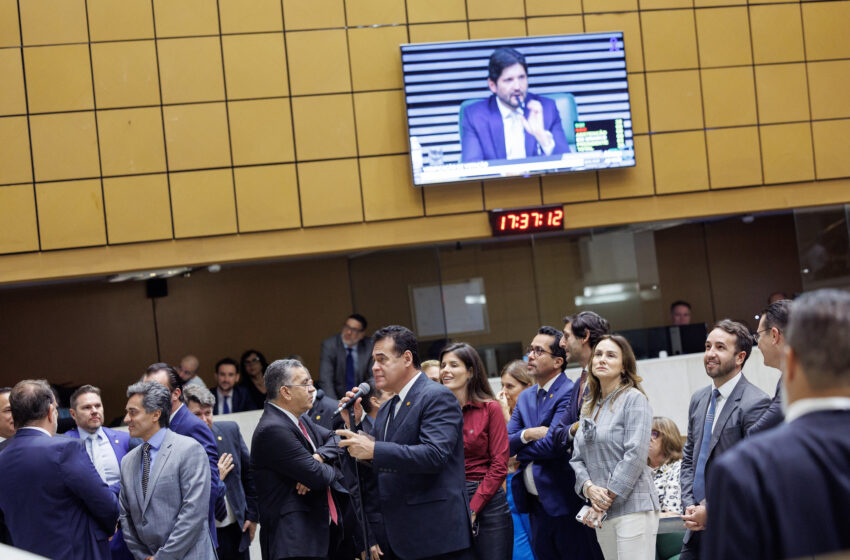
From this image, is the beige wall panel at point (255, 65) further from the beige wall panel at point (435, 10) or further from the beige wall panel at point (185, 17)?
the beige wall panel at point (435, 10)

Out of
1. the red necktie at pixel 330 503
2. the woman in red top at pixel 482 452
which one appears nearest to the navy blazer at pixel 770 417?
the woman in red top at pixel 482 452

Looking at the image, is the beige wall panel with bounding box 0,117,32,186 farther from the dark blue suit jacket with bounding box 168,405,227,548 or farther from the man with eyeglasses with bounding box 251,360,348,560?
the man with eyeglasses with bounding box 251,360,348,560

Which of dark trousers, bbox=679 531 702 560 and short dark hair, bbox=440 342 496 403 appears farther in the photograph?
short dark hair, bbox=440 342 496 403

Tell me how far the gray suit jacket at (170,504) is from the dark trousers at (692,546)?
7.70 ft

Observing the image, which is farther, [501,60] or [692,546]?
[501,60]

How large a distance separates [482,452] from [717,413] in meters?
1.32

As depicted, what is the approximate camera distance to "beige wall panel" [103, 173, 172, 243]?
854cm

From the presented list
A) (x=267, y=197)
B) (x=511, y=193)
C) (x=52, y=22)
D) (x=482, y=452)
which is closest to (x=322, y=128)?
(x=267, y=197)

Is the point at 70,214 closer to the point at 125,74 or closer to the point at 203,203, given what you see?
the point at 203,203

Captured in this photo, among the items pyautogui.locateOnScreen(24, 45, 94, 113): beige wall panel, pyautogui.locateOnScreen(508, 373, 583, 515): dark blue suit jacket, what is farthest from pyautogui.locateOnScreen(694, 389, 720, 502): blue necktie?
pyautogui.locateOnScreen(24, 45, 94, 113): beige wall panel

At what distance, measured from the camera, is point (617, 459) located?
14.6 ft

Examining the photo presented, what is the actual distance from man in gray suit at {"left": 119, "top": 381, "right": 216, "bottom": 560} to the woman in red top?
137 centimetres

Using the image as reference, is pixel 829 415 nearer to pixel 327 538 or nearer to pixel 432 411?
pixel 432 411

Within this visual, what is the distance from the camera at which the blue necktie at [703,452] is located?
13.9 ft
